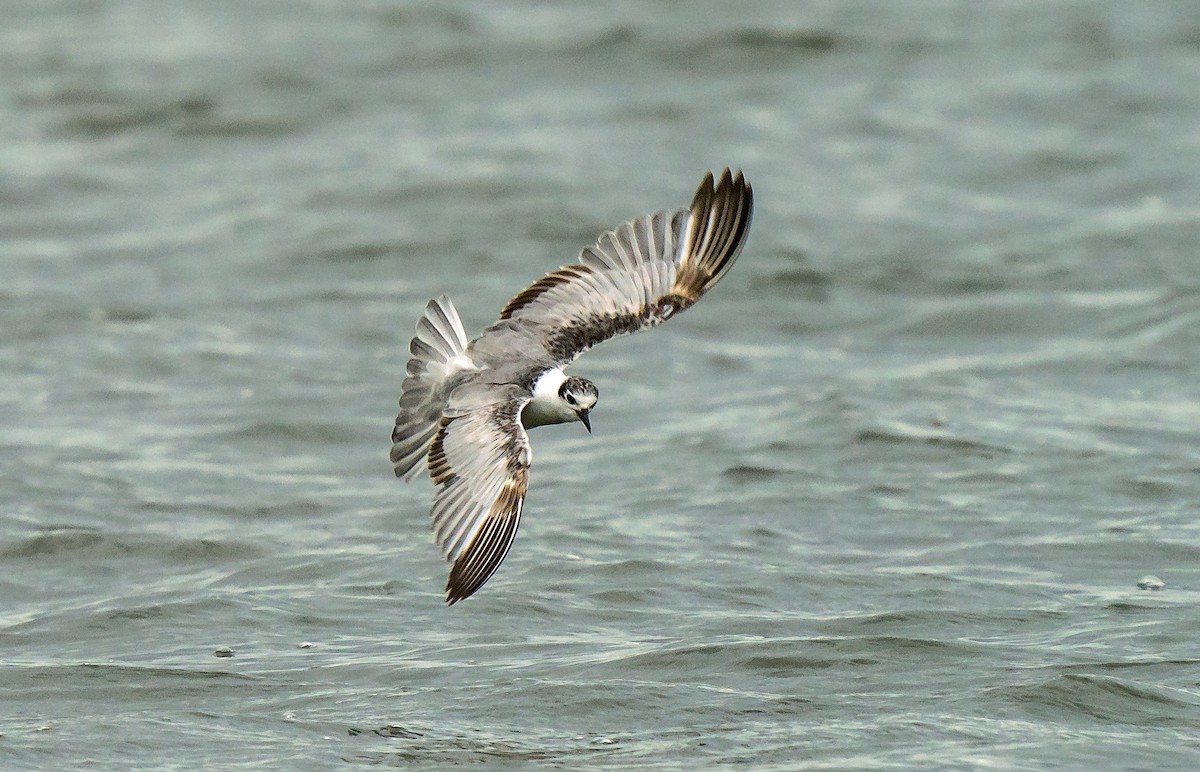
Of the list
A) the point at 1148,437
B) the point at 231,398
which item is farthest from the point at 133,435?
the point at 1148,437

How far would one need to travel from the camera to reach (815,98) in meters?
18.1

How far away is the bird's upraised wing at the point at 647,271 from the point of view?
8.36m

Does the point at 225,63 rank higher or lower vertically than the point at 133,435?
higher

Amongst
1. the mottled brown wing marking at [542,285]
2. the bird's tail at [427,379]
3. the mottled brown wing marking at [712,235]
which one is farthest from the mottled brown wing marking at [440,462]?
the mottled brown wing marking at [712,235]

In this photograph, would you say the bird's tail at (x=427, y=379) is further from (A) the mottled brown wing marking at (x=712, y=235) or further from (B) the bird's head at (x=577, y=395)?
(A) the mottled brown wing marking at (x=712, y=235)

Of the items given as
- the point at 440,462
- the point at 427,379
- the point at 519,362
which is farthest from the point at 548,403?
the point at 440,462

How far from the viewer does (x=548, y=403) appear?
7680 millimetres

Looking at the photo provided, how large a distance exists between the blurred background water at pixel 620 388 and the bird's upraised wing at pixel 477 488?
76 cm

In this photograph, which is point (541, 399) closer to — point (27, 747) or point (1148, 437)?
point (27, 747)

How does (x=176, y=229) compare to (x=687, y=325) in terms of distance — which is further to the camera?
(x=176, y=229)

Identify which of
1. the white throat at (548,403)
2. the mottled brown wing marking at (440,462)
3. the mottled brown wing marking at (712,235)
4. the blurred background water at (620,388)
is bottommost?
the blurred background water at (620,388)

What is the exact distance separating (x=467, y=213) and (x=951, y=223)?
4.06 meters

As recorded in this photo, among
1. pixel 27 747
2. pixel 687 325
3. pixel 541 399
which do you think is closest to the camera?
pixel 27 747

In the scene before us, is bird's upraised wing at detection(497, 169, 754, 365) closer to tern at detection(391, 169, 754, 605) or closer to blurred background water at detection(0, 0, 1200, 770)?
tern at detection(391, 169, 754, 605)
